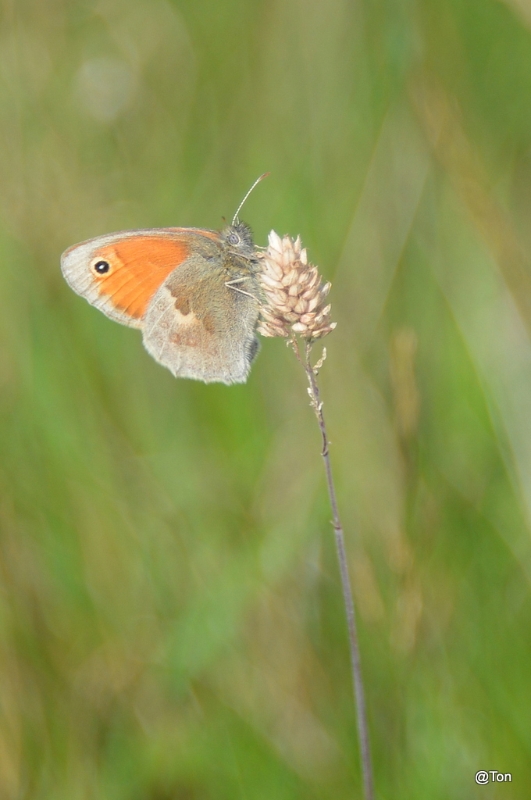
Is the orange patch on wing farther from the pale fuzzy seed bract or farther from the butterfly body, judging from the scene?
the pale fuzzy seed bract

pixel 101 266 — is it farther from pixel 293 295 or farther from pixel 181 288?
pixel 293 295

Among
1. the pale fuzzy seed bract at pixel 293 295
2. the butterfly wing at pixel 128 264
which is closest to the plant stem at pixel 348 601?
the pale fuzzy seed bract at pixel 293 295

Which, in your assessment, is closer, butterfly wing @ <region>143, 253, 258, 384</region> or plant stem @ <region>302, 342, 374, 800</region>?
plant stem @ <region>302, 342, 374, 800</region>

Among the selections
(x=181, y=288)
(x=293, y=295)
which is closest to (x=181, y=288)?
(x=181, y=288)

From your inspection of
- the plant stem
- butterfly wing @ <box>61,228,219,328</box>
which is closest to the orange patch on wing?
butterfly wing @ <box>61,228,219,328</box>

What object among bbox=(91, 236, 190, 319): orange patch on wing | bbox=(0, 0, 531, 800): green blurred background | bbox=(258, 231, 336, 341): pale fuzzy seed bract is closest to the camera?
bbox=(258, 231, 336, 341): pale fuzzy seed bract

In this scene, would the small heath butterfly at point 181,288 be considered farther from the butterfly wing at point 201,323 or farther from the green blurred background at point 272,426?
the green blurred background at point 272,426
